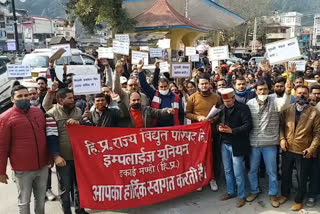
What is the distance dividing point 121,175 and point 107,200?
0.36 meters

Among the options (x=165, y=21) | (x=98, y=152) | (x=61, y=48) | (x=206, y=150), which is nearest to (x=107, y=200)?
(x=98, y=152)

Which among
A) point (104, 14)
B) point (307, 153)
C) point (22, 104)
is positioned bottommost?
point (307, 153)

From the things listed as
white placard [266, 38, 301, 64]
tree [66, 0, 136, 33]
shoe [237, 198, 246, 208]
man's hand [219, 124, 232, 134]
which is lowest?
shoe [237, 198, 246, 208]

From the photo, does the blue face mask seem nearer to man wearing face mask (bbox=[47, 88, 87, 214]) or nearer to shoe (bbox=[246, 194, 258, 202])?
man wearing face mask (bbox=[47, 88, 87, 214])

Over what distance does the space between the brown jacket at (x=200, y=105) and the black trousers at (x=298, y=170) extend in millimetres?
1227

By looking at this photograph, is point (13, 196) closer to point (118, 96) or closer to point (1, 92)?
point (118, 96)

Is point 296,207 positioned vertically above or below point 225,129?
below

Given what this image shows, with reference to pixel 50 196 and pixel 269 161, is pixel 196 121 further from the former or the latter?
pixel 50 196

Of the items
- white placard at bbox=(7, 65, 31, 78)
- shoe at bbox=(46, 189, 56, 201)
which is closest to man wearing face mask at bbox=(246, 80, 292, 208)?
shoe at bbox=(46, 189, 56, 201)

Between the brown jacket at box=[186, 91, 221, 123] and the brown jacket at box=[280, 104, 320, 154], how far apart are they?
1.07m

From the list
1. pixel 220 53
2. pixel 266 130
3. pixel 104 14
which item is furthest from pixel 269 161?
pixel 104 14

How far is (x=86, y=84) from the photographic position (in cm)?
485

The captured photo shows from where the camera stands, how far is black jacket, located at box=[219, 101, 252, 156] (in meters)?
4.37

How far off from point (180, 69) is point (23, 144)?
11.2ft
